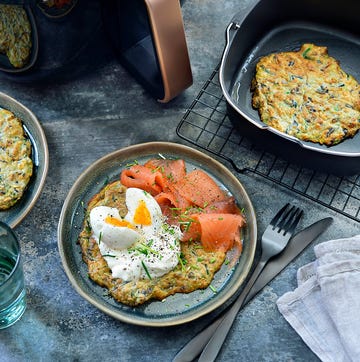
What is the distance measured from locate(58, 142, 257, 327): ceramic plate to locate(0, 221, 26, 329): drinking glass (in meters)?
0.18

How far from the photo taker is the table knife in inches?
83.2

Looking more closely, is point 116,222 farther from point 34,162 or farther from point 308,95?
point 308,95

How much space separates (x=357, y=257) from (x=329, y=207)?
0.81 feet

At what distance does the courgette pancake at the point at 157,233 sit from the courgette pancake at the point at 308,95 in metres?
0.46

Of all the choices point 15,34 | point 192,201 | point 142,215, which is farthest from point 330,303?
point 15,34

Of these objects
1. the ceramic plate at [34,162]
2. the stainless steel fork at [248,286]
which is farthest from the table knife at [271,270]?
the ceramic plate at [34,162]

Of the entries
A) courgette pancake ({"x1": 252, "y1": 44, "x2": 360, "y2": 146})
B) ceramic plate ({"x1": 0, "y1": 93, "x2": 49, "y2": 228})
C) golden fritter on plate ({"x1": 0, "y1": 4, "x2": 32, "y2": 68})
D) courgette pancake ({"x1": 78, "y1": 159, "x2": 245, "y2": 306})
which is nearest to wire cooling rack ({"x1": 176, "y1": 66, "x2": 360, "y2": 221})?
courgette pancake ({"x1": 252, "y1": 44, "x2": 360, "y2": 146})

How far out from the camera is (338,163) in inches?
88.4

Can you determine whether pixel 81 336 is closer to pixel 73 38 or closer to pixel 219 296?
pixel 219 296

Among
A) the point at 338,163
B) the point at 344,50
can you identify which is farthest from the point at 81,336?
the point at 344,50

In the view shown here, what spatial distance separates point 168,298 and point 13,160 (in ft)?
2.87

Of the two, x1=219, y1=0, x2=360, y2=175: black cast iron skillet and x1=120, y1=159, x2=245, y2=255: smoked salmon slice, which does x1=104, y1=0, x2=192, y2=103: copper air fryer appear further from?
x1=120, y1=159, x2=245, y2=255: smoked salmon slice

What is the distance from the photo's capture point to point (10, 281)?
1.97 metres

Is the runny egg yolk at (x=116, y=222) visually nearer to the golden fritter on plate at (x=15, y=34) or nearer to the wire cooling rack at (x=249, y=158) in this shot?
the wire cooling rack at (x=249, y=158)
